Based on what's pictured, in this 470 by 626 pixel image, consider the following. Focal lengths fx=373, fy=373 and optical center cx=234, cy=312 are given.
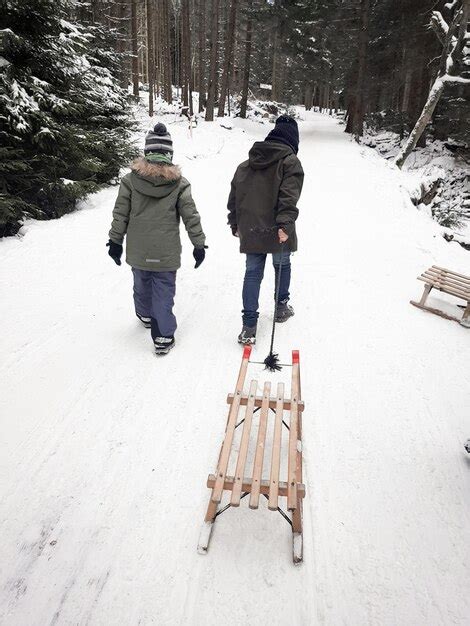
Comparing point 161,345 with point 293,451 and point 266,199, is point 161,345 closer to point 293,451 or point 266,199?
point 266,199

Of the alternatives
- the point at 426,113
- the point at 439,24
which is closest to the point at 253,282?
the point at 426,113

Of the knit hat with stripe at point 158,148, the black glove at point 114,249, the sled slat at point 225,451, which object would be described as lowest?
the sled slat at point 225,451

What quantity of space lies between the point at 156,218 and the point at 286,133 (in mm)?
1571

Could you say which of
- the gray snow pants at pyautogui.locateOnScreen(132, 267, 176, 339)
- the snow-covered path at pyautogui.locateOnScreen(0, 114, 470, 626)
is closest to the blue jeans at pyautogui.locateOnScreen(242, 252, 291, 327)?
the snow-covered path at pyautogui.locateOnScreen(0, 114, 470, 626)

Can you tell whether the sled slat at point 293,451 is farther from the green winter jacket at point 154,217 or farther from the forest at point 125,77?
the forest at point 125,77

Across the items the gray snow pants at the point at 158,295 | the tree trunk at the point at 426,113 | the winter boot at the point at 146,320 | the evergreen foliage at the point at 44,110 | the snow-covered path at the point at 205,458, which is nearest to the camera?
the snow-covered path at the point at 205,458

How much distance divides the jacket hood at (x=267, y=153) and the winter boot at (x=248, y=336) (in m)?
1.73

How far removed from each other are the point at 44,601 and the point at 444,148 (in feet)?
72.2

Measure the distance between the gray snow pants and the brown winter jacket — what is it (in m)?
0.91

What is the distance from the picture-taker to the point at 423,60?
59.3 feet

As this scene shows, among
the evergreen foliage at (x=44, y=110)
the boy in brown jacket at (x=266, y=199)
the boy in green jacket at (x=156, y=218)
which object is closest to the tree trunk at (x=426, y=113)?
the evergreen foliage at (x=44, y=110)

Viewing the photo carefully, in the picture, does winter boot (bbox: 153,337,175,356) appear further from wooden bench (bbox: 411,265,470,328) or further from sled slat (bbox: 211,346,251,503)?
wooden bench (bbox: 411,265,470,328)

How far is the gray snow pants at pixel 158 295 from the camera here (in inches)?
152

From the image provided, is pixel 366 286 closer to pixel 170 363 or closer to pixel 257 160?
pixel 257 160
